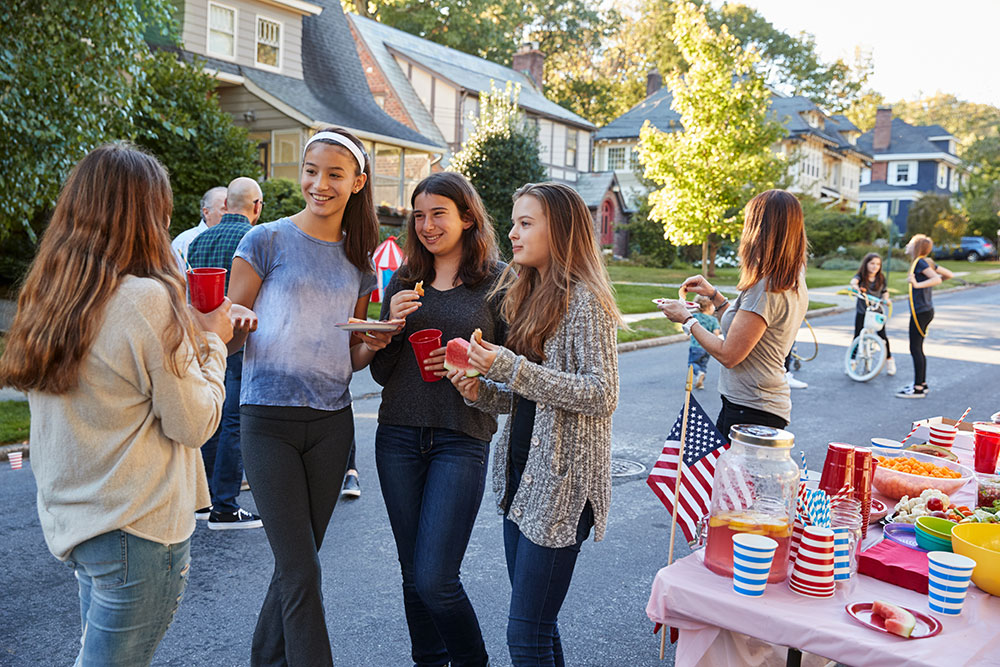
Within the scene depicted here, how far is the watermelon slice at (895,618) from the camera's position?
6.78ft

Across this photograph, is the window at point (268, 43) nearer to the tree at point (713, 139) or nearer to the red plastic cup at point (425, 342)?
the tree at point (713, 139)

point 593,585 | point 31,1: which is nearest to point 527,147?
point 31,1

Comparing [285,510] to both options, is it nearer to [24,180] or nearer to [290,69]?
[24,180]

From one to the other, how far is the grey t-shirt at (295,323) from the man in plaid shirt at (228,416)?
2567 mm

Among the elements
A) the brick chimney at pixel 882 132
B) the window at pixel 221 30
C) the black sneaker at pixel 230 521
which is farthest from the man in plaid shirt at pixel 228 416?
the brick chimney at pixel 882 132

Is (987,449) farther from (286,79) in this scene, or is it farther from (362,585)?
(286,79)

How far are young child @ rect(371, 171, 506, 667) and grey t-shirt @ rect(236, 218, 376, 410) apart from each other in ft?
0.65

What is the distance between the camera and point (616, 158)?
45.2m

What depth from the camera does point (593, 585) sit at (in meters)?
4.75

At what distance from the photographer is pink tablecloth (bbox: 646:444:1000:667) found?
6.70ft

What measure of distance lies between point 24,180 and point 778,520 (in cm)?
1005

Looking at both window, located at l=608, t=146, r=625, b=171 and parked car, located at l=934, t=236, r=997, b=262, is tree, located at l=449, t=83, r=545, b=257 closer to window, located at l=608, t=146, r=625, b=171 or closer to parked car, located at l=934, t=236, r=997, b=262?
window, located at l=608, t=146, r=625, b=171

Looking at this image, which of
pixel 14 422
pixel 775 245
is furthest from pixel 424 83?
pixel 775 245

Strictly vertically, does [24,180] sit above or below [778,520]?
above
